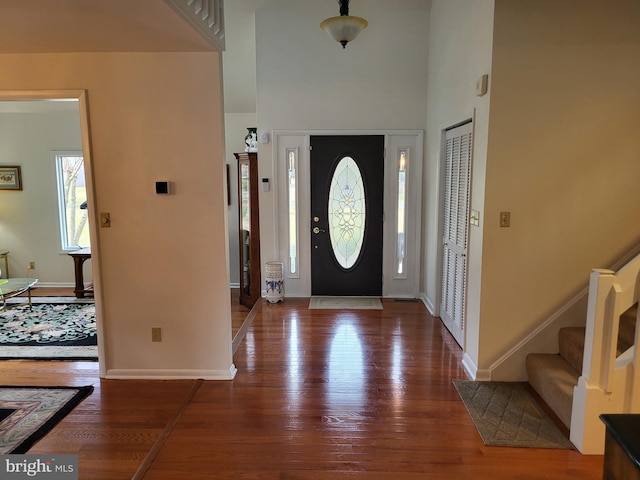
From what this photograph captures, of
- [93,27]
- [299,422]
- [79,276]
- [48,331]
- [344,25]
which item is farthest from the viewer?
[79,276]

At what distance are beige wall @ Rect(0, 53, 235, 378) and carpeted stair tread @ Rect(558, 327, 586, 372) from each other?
95.1 inches

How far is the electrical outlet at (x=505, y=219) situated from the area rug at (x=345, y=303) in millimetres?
2253

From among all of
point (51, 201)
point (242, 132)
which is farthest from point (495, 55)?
point (51, 201)

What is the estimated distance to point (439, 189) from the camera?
4.51 m

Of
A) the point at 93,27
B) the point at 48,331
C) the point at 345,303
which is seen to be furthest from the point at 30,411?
the point at 345,303

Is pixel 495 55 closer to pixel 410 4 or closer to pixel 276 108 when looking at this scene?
pixel 410 4

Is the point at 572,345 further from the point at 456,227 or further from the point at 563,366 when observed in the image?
the point at 456,227

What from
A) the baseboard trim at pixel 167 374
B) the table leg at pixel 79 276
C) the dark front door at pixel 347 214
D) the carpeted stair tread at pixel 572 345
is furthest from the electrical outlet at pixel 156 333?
the table leg at pixel 79 276

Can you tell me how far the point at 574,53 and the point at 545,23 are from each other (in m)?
0.28

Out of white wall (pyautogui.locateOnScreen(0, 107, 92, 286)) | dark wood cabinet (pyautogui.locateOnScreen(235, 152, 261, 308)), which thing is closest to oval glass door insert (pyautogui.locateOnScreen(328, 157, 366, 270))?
dark wood cabinet (pyautogui.locateOnScreen(235, 152, 261, 308))

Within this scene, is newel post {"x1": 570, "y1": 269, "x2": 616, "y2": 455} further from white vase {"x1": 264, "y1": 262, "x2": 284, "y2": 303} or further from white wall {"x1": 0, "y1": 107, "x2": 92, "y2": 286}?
white wall {"x1": 0, "y1": 107, "x2": 92, "y2": 286}

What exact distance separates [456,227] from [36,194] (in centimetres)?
586

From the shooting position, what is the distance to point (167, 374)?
332 cm

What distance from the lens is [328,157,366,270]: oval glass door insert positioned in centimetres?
528
